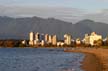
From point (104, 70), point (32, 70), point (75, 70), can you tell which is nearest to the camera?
point (104, 70)

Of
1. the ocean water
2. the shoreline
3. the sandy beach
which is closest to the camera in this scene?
the shoreline

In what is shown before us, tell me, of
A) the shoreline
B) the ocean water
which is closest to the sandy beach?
the shoreline

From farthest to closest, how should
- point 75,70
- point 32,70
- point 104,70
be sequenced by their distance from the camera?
1. point 32,70
2. point 75,70
3. point 104,70

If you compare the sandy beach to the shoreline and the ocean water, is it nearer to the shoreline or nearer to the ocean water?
the shoreline

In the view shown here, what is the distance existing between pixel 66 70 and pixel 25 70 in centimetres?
542

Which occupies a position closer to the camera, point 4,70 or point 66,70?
point 66,70

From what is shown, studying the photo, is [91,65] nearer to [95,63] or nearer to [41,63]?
[95,63]

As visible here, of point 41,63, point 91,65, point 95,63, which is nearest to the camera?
point 91,65

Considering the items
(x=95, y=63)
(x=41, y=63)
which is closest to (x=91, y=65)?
(x=95, y=63)

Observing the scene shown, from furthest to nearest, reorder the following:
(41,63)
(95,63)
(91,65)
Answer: (41,63)
(95,63)
(91,65)

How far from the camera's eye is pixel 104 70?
36.8m

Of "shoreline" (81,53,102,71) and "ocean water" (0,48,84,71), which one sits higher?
"shoreline" (81,53,102,71)

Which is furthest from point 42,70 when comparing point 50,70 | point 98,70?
point 98,70

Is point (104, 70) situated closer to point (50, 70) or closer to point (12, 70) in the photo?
point (50, 70)
